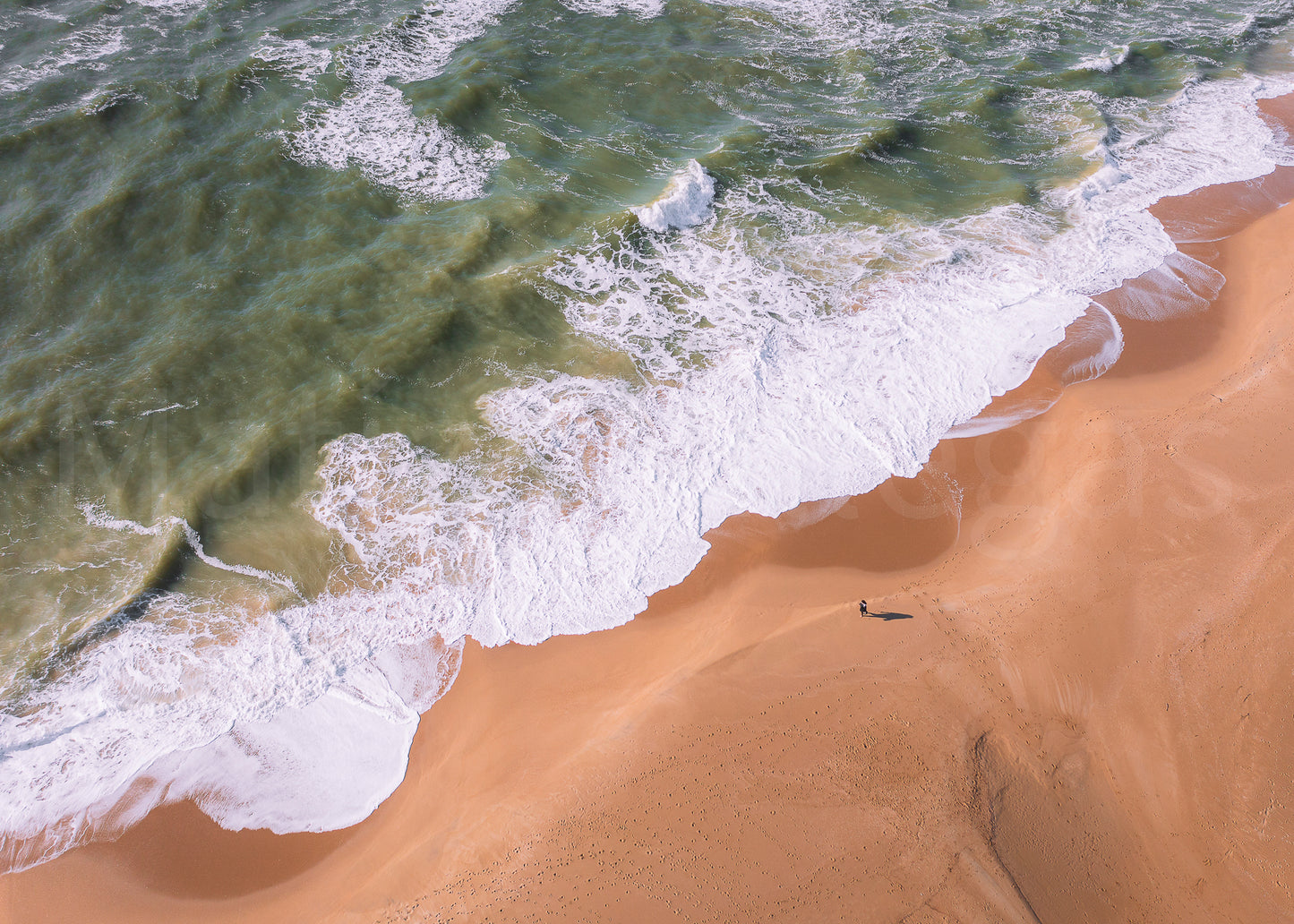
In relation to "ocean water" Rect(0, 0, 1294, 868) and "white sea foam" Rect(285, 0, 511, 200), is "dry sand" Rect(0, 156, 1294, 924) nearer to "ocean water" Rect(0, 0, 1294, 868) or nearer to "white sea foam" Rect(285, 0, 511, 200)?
"ocean water" Rect(0, 0, 1294, 868)

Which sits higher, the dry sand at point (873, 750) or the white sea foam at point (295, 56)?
the white sea foam at point (295, 56)

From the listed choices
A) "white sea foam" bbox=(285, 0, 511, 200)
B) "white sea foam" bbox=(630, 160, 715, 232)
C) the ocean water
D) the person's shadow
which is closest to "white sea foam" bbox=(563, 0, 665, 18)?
the ocean water

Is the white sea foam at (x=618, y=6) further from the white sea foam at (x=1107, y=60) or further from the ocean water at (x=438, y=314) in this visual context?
the white sea foam at (x=1107, y=60)

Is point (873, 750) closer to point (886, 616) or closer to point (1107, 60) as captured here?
point (886, 616)

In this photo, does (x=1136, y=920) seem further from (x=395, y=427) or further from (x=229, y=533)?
(x=229, y=533)

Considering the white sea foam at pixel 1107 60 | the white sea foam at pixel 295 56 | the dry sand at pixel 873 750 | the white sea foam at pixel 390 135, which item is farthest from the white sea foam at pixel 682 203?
the white sea foam at pixel 1107 60

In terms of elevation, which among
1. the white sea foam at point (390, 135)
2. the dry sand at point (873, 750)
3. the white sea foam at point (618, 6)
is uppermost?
the white sea foam at point (618, 6)

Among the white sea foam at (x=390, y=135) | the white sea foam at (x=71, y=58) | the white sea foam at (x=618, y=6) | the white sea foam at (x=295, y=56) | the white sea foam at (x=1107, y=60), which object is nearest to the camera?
the white sea foam at (x=390, y=135)

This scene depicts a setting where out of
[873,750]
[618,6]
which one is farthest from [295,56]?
[873,750]
